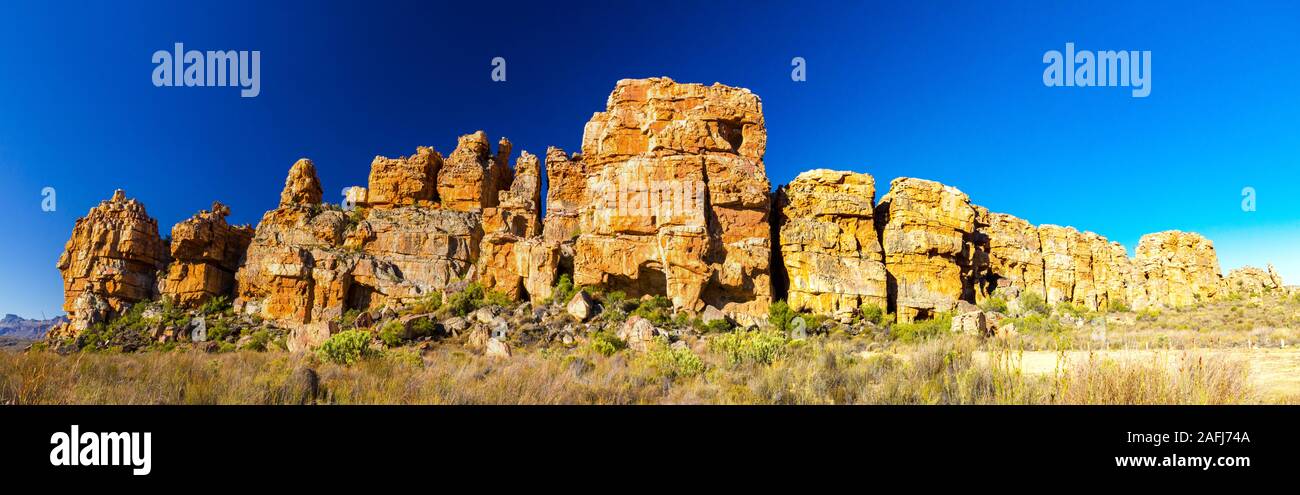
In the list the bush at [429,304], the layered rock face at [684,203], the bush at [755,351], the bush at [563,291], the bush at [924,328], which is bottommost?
the bush at [924,328]

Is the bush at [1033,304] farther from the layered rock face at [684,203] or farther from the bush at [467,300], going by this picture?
the bush at [467,300]

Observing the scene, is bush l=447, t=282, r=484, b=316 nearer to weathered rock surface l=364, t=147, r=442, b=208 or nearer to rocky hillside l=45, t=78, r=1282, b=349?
rocky hillside l=45, t=78, r=1282, b=349

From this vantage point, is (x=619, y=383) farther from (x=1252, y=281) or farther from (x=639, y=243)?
(x=1252, y=281)

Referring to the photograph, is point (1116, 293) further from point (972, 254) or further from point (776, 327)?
point (776, 327)

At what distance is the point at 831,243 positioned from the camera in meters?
32.9

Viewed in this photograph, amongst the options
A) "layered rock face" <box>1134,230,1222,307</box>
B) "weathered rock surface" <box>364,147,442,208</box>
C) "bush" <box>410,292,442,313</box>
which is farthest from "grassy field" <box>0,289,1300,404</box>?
"layered rock face" <box>1134,230,1222,307</box>

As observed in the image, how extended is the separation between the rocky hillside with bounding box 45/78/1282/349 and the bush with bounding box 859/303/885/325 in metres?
0.55

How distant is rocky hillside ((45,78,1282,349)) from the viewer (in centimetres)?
3164

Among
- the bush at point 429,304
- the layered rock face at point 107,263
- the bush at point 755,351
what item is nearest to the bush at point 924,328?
the bush at point 755,351

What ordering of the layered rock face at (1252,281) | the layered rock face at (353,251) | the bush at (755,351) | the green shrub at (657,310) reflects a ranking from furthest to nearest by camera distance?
the layered rock face at (1252,281) → the layered rock face at (353,251) → the green shrub at (657,310) → the bush at (755,351)

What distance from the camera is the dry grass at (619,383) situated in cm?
498

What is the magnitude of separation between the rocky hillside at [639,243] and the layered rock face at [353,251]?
148 millimetres

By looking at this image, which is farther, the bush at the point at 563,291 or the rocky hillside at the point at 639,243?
the bush at the point at 563,291
